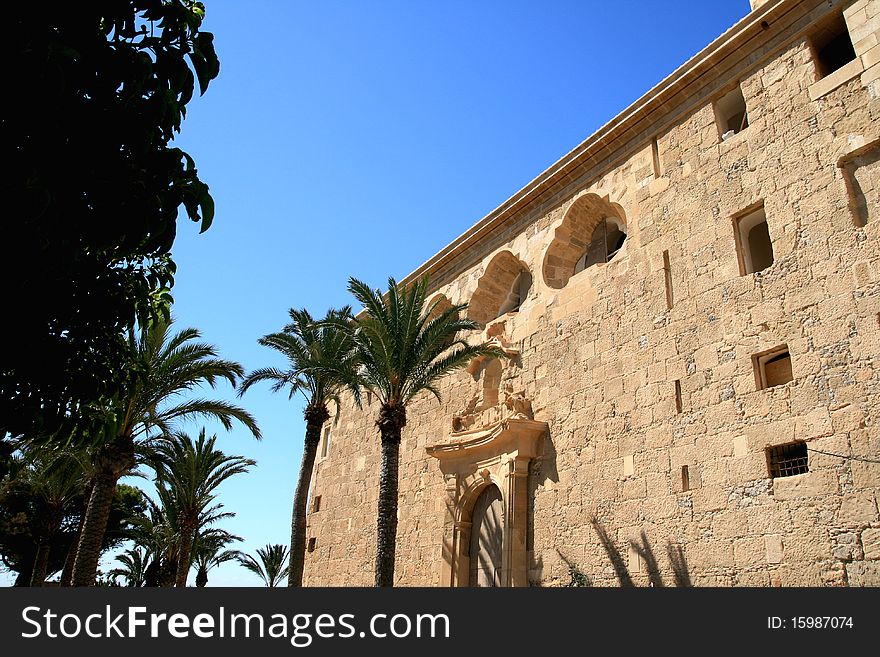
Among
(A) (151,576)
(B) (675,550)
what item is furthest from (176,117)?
(A) (151,576)

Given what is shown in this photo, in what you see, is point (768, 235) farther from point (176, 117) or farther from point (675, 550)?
point (176, 117)

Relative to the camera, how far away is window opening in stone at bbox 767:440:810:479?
859 cm

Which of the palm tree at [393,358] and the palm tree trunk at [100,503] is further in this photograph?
the palm tree at [393,358]

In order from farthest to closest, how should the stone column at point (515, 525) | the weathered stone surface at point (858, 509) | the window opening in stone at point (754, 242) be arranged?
the stone column at point (515, 525) → the window opening in stone at point (754, 242) → the weathered stone surface at point (858, 509)

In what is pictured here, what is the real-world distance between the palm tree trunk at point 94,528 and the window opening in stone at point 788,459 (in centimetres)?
1024

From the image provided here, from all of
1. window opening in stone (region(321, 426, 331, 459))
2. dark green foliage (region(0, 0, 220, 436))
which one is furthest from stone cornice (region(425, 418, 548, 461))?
dark green foliage (region(0, 0, 220, 436))

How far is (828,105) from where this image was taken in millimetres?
9484

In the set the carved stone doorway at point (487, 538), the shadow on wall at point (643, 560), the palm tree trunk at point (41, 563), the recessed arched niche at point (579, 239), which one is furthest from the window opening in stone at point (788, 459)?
the palm tree trunk at point (41, 563)

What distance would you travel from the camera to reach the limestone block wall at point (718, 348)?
8.32 meters

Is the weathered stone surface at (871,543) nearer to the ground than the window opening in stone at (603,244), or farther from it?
nearer to the ground

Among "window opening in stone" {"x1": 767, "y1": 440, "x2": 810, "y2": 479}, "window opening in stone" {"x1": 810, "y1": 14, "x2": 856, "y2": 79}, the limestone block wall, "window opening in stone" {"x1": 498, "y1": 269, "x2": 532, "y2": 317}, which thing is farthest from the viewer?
"window opening in stone" {"x1": 498, "y1": 269, "x2": 532, "y2": 317}

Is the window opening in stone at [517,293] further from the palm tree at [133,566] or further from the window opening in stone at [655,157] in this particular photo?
the palm tree at [133,566]

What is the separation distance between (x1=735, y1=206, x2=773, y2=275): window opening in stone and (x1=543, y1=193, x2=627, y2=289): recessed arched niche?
302cm

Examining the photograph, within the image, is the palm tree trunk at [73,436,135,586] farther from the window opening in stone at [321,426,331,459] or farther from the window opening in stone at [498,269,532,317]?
the window opening in stone at [321,426,331,459]
